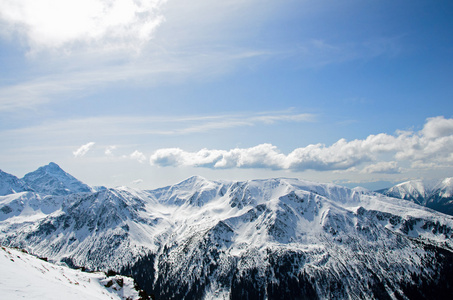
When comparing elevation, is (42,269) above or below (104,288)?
above

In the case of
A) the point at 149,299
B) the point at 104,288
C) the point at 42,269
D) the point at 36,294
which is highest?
the point at 36,294

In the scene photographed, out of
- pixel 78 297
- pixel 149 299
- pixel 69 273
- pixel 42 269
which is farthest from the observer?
pixel 149 299

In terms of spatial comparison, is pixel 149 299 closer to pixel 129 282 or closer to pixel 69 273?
pixel 129 282

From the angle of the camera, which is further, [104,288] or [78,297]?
[104,288]

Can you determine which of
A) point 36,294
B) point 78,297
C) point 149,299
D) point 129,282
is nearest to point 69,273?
point 129,282

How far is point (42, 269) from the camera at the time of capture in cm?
5016

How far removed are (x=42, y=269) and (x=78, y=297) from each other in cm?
1902

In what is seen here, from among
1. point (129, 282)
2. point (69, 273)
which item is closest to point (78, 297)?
point (69, 273)

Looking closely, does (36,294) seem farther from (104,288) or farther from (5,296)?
(104,288)

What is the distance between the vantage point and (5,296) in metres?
27.5

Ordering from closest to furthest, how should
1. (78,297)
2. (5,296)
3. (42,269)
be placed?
(5,296) → (78,297) → (42,269)

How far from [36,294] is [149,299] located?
41.9 m

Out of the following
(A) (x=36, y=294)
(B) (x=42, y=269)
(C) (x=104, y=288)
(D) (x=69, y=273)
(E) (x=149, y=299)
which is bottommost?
(E) (x=149, y=299)

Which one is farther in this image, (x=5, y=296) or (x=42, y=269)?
(x=42, y=269)
